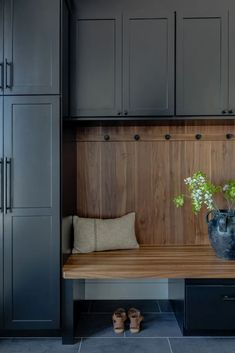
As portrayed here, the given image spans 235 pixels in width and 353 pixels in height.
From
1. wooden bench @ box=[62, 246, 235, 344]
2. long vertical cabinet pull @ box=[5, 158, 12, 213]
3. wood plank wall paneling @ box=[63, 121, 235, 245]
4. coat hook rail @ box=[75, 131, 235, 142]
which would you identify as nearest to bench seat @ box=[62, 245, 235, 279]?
wooden bench @ box=[62, 246, 235, 344]

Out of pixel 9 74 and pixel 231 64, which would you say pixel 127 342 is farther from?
pixel 231 64

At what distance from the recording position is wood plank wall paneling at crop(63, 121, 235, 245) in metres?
2.55

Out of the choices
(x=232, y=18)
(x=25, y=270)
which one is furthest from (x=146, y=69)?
(x=25, y=270)

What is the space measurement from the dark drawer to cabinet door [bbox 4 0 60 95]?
1.66 meters

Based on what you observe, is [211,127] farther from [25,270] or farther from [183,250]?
[25,270]

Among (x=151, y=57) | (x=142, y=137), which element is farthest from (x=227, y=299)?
(x=151, y=57)

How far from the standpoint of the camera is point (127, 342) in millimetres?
2049

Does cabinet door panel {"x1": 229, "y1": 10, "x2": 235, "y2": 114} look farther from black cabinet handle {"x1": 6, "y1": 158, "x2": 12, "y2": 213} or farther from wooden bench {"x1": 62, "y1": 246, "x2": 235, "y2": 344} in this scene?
black cabinet handle {"x1": 6, "y1": 158, "x2": 12, "y2": 213}

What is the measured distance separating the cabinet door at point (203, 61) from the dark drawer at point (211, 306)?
47.2 inches

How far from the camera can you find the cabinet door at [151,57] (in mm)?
2193

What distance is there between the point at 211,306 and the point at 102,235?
0.88 metres

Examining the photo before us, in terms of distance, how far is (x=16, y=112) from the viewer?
1.99 metres

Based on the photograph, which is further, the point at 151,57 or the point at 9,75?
the point at 151,57

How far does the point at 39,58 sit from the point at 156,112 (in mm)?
868
